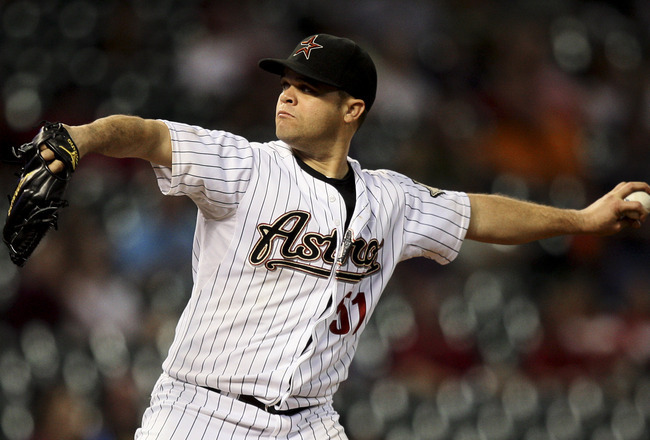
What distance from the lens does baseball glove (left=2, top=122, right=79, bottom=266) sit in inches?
73.7

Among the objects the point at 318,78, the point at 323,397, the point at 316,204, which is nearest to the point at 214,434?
the point at 323,397

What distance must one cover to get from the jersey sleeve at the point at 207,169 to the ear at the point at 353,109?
450 mm

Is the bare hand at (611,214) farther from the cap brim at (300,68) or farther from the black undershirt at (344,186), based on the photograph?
the cap brim at (300,68)

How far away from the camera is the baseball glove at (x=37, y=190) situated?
187cm

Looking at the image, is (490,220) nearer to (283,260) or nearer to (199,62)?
(283,260)

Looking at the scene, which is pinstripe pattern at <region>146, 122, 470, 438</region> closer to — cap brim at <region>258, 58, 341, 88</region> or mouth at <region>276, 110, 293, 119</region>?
mouth at <region>276, 110, 293, 119</region>

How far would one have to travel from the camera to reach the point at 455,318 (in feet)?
14.6

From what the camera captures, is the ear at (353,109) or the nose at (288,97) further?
the ear at (353,109)

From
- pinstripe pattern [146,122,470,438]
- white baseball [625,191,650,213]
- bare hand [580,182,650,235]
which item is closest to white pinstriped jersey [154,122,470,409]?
pinstripe pattern [146,122,470,438]

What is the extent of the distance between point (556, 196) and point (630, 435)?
1386 millimetres

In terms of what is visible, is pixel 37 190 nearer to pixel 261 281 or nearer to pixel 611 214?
pixel 261 281

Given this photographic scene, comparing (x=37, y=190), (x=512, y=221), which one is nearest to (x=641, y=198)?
(x=512, y=221)

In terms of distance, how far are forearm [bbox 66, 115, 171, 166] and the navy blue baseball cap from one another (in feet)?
1.70

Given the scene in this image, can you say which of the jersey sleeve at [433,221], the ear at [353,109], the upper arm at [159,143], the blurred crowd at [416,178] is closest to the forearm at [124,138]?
the upper arm at [159,143]
